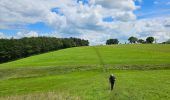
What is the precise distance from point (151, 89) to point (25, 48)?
12072 cm

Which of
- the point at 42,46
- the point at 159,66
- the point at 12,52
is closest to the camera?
the point at 159,66

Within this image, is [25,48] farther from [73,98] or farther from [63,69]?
[73,98]

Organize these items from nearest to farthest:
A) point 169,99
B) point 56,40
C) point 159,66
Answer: point 169,99 < point 159,66 < point 56,40

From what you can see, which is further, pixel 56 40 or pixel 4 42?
pixel 56 40

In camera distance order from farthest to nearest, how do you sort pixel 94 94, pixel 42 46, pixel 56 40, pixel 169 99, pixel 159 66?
pixel 56 40 < pixel 42 46 < pixel 159 66 < pixel 94 94 < pixel 169 99

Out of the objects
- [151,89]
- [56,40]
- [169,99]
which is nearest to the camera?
[169,99]

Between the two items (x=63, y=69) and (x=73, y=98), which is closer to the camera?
(x=73, y=98)

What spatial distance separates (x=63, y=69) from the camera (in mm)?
60938

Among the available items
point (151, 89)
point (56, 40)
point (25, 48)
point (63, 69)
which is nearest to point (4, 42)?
point (25, 48)

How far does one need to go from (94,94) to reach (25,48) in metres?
121

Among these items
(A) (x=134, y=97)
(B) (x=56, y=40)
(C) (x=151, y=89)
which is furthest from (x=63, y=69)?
(B) (x=56, y=40)

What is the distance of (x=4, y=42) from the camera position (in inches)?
5837

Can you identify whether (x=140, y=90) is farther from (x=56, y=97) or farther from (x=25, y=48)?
(x=25, y=48)

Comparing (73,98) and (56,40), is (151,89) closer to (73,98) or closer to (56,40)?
(73,98)
